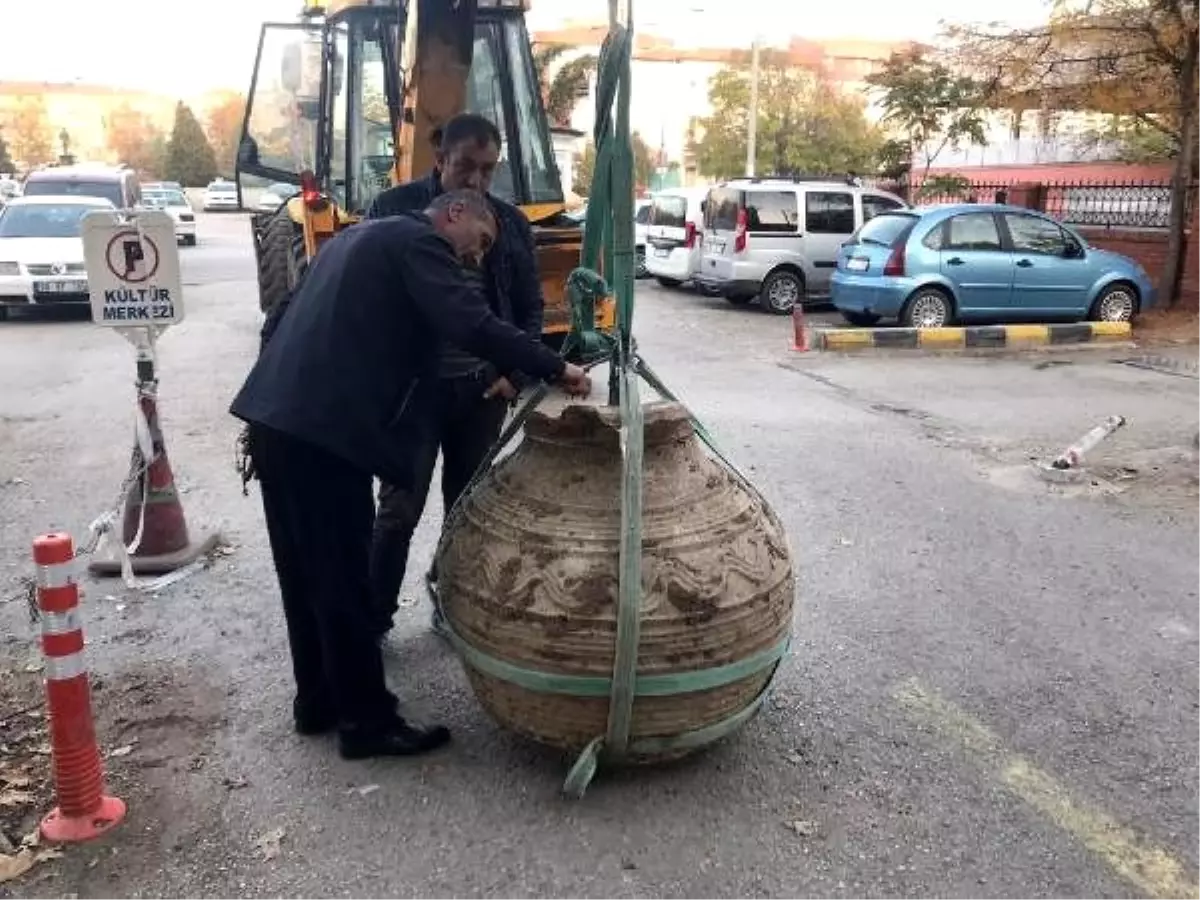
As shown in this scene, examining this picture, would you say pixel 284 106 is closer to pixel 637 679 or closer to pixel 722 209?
pixel 722 209

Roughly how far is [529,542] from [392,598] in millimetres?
1349

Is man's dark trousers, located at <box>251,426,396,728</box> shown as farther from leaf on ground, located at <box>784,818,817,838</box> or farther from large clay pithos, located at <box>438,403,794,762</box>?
leaf on ground, located at <box>784,818,817,838</box>

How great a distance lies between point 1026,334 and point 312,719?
35.3 feet

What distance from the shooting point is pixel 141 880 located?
283 cm

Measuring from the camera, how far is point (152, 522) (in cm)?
512

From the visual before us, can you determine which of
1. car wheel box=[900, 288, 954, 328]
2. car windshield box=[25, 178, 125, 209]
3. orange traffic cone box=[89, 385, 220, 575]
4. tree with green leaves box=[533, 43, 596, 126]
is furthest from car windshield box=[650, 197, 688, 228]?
orange traffic cone box=[89, 385, 220, 575]

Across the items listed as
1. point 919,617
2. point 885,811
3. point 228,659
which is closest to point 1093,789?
point 885,811

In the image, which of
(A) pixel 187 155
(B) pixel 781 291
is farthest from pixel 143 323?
(A) pixel 187 155

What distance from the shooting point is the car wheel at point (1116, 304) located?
1362 cm

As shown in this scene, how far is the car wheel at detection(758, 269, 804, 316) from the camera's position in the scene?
1552cm

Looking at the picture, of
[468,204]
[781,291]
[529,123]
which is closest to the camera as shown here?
[468,204]

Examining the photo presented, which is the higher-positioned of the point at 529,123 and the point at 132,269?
the point at 529,123

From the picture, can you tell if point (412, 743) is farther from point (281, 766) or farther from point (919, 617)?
point (919, 617)

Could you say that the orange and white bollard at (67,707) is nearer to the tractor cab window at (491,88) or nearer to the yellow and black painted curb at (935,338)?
the tractor cab window at (491,88)
